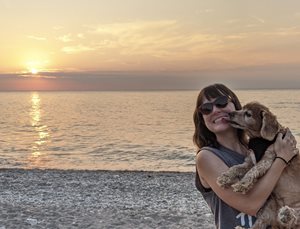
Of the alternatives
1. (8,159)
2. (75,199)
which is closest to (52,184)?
(75,199)

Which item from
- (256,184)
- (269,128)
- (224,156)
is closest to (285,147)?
(269,128)

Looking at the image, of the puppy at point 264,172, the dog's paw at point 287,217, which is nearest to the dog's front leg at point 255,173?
the puppy at point 264,172

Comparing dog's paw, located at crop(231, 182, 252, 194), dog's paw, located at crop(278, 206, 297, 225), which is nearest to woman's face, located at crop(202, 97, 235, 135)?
dog's paw, located at crop(231, 182, 252, 194)

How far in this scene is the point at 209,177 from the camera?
10.8 ft

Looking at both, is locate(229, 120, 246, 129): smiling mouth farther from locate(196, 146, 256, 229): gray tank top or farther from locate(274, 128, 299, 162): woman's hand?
locate(274, 128, 299, 162): woman's hand

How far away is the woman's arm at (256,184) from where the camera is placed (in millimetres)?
3078

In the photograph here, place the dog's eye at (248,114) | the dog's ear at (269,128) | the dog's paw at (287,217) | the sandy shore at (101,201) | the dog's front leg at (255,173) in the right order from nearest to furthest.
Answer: the dog's paw at (287,217) → the dog's front leg at (255,173) → the dog's ear at (269,128) → the dog's eye at (248,114) → the sandy shore at (101,201)

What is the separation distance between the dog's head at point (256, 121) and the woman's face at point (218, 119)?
0.05m

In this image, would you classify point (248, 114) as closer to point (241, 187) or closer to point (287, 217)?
point (241, 187)

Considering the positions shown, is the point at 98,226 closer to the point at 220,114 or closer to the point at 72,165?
the point at 220,114

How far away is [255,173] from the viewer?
10.4ft

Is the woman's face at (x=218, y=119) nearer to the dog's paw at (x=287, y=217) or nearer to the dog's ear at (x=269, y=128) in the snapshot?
the dog's ear at (x=269, y=128)

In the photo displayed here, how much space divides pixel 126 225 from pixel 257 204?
684cm

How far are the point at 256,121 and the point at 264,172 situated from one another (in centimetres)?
51
